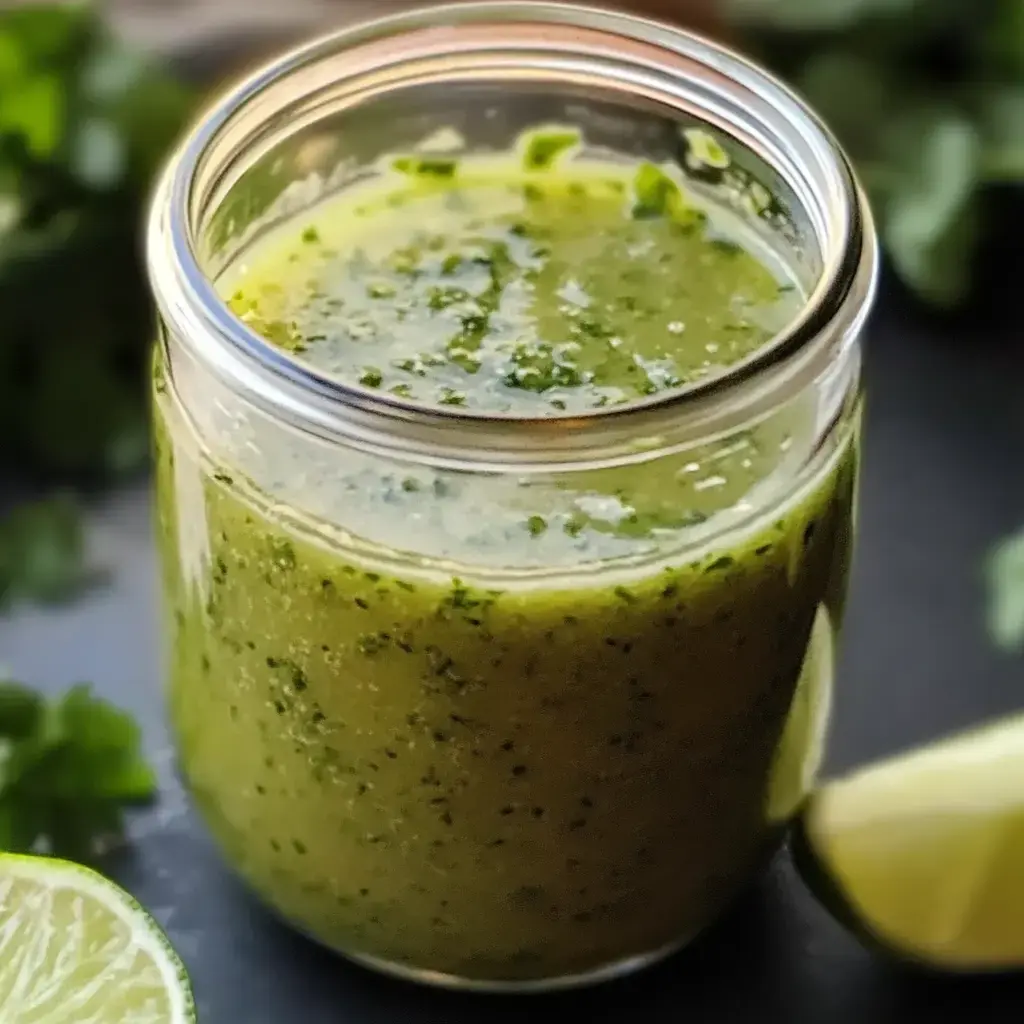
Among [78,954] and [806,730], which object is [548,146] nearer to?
[806,730]

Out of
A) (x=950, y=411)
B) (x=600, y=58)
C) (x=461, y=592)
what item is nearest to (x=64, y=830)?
(x=461, y=592)

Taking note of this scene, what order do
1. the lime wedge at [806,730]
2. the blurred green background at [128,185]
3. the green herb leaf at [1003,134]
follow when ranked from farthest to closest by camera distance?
the green herb leaf at [1003,134]
the blurred green background at [128,185]
the lime wedge at [806,730]

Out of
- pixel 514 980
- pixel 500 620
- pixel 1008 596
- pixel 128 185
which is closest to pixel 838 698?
pixel 1008 596

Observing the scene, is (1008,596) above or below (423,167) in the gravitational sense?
below

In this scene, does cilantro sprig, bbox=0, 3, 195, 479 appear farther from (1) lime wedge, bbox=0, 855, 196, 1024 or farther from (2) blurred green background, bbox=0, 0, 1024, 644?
(1) lime wedge, bbox=0, 855, 196, 1024

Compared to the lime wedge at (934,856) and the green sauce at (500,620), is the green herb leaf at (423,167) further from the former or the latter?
the lime wedge at (934,856)

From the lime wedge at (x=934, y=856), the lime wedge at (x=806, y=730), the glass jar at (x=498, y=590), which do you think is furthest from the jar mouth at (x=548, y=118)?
the lime wedge at (x=934, y=856)
